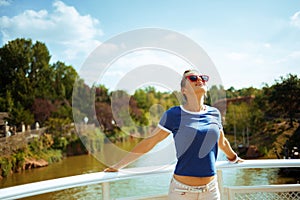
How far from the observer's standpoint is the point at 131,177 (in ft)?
4.66

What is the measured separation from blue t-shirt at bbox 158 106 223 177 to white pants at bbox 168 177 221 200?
4 centimetres

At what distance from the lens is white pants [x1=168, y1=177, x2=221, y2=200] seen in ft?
4.08

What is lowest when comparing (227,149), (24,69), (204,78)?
(227,149)

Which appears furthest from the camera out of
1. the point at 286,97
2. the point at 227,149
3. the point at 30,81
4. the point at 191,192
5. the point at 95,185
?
the point at 30,81

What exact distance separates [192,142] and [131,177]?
343 millimetres

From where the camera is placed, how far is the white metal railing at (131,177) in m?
1.17

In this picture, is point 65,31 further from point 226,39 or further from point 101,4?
point 226,39

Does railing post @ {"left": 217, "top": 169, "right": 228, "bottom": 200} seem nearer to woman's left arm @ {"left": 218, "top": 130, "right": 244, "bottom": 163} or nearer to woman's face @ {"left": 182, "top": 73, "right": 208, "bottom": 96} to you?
woman's left arm @ {"left": 218, "top": 130, "right": 244, "bottom": 163}

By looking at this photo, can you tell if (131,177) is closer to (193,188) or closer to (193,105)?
(193,188)

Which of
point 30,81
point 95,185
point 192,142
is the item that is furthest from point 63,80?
point 192,142

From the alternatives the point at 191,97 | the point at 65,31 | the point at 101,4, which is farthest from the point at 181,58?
Answer: the point at 65,31

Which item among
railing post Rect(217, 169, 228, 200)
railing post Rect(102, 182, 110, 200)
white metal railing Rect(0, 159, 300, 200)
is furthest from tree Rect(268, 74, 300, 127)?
railing post Rect(102, 182, 110, 200)

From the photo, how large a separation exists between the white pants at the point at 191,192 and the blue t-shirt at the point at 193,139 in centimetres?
4

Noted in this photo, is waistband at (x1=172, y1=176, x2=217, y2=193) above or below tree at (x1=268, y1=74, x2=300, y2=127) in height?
below
